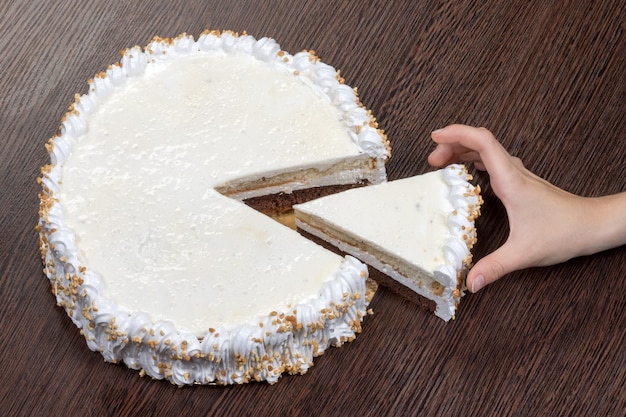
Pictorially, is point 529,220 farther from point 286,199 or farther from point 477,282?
point 286,199

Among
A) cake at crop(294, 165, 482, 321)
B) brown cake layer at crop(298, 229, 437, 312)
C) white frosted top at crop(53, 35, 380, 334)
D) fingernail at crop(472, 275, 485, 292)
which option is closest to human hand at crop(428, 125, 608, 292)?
fingernail at crop(472, 275, 485, 292)

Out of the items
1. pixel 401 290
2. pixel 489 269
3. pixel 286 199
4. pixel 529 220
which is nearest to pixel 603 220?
pixel 529 220

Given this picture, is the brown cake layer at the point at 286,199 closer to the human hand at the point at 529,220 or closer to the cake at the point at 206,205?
the cake at the point at 206,205

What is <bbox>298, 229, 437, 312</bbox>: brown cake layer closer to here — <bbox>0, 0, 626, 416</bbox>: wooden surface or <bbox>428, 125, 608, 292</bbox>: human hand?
<bbox>0, 0, 626, 416</bbox>: wooden surface

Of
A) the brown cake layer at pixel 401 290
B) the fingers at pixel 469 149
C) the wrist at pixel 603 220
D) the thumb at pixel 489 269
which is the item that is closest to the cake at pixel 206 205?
the brown cake layer at pixel 401 290

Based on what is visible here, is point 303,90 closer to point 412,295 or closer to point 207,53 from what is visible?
point 207,53

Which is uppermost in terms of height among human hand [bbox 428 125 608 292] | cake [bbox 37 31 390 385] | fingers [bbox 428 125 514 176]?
fingers [bbox 428 125 514 176]
